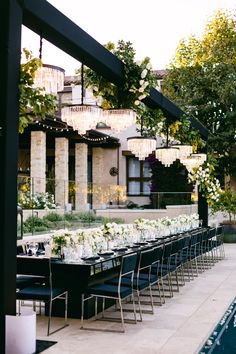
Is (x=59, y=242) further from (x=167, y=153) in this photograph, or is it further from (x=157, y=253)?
(x=167, y=153)

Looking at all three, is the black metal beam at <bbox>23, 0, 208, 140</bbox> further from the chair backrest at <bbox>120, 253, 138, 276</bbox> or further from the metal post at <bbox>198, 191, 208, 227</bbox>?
the metal post at <bbox>198, 191, 208, 227</bbox>

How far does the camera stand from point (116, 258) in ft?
22.4

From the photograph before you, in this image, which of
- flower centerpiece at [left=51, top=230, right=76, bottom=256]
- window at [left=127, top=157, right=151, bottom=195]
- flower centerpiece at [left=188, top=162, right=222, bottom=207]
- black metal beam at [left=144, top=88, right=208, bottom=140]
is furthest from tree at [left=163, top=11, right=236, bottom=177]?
flower centerpiece at [left=51, top=230, right=76, bottom=256]

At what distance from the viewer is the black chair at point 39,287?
5761mm

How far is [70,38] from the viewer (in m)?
5.71

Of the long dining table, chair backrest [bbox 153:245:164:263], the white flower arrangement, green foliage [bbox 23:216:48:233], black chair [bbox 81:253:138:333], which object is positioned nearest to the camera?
black chair [bbox 81:253:138:333]

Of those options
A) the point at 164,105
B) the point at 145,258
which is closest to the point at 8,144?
the point at 145,258

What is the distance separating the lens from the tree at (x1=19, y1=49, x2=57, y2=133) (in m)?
5.03

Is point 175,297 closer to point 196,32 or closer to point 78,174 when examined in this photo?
point 78,174

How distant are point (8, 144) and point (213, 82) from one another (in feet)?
51.8

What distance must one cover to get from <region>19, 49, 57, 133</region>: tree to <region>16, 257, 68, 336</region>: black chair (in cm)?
168

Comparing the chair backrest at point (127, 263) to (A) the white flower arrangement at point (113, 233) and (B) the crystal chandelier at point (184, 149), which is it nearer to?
(A) the white flower arrangement at point (113, 233)

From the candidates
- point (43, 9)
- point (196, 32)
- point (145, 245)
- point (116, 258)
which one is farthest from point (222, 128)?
point (43, 9)

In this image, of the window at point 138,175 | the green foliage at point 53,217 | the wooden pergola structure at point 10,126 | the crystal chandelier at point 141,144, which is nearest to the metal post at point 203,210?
the green foliage at point 53,217
